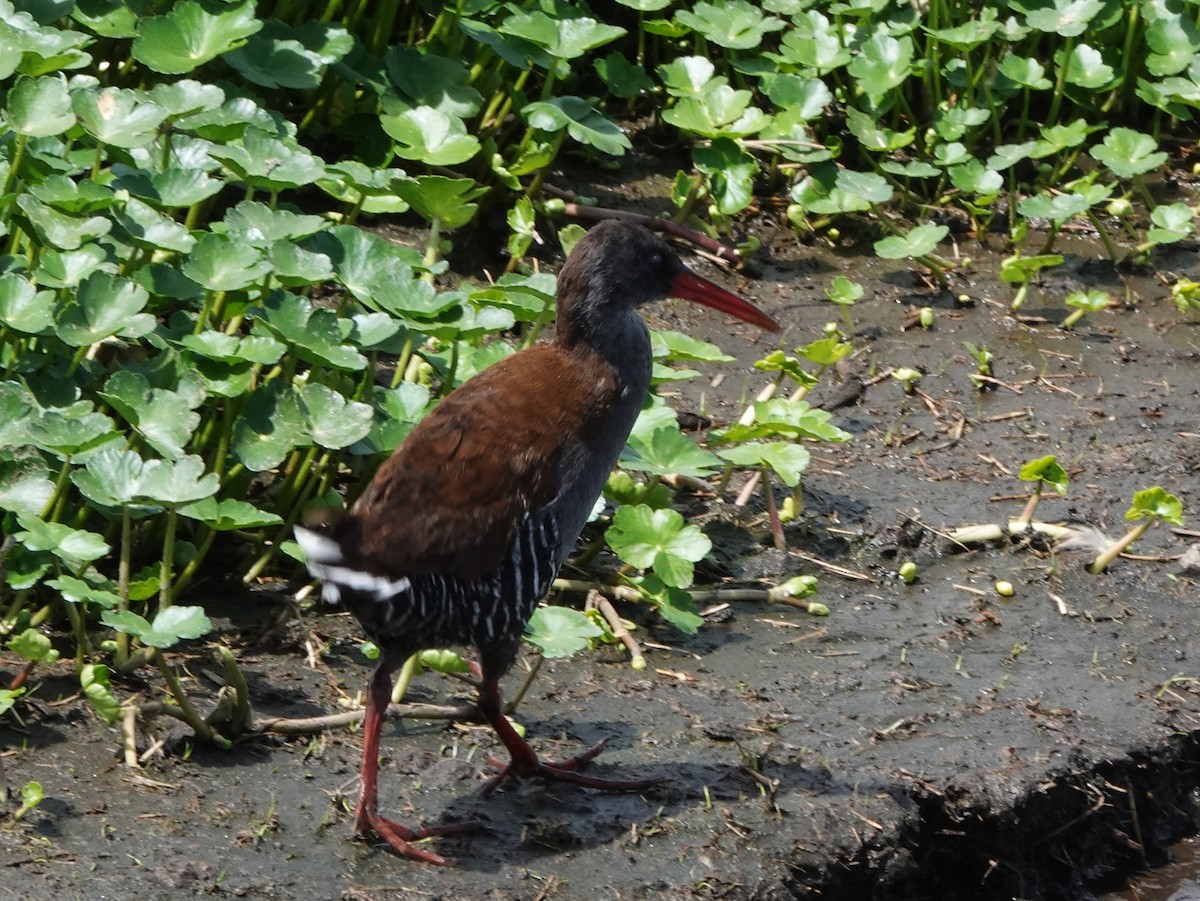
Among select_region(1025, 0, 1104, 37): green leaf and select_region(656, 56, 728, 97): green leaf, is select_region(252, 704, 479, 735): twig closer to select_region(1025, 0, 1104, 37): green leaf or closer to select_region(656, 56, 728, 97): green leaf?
select_region(656, 56, 728, 97): green leaf

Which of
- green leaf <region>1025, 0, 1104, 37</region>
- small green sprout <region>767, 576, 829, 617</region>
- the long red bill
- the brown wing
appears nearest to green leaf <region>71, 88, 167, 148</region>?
the brown wing

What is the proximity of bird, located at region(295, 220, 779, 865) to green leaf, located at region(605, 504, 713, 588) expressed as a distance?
501 millimetres

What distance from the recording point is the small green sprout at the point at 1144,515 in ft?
14.8

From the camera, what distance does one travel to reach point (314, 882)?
A: 10.8 ft

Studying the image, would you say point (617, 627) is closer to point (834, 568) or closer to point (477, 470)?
point (834, 568)

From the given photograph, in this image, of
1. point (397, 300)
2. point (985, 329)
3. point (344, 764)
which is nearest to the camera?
point (344, 764)

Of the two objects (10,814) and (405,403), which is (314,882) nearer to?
(10,814)

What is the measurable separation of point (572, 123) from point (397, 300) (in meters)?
1.75

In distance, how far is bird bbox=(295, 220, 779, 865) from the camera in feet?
11.2

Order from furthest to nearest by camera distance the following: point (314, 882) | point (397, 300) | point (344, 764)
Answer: point (397, 300)
point (344, 764)
point (314, 882)

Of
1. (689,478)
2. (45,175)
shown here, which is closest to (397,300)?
(45,175)

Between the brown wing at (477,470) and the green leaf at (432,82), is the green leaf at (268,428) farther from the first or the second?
the green leaf at (432,82)

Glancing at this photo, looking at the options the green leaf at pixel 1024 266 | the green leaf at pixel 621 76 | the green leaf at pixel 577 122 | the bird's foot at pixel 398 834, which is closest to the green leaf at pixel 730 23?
the green leaf at pixel 621 76

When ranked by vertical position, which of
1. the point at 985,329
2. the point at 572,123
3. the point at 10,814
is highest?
the point at 572,123
